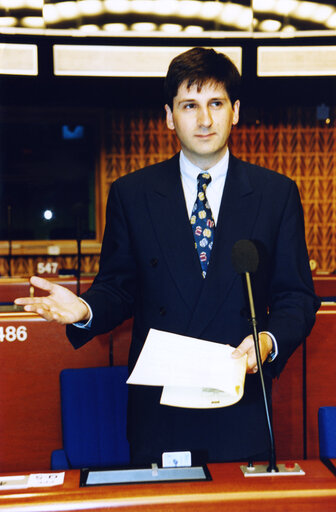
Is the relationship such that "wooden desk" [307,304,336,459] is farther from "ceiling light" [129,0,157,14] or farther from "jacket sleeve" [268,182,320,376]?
"ceiling light" [129,0,157,14]

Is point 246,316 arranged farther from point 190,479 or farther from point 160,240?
point 190,479

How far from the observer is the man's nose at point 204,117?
4.49ft

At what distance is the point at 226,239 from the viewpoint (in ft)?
4.59

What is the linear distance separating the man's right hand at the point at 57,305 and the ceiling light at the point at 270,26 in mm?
3635

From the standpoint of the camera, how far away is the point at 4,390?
7.13ft

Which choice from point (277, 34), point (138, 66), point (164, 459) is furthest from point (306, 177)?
point (164, 459)

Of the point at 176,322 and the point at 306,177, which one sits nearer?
the point at 176,322

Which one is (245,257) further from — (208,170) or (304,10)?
(304,10)

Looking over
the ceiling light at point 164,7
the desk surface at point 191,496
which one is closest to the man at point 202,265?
the desk surface at point 191,496

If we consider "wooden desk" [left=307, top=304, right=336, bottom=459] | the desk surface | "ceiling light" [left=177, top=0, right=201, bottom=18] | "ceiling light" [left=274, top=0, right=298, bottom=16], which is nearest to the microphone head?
the desk surface

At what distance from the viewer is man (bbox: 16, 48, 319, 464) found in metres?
1.39

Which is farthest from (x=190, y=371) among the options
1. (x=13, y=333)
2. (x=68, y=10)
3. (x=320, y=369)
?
(x=68, y=10)

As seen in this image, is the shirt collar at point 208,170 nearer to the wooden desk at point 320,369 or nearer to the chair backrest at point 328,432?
the chair backrest at point 328,432

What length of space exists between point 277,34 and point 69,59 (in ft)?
5.15
